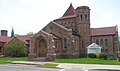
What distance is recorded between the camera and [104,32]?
53375 mm

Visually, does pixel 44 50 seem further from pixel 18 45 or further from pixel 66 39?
pixel 18 45

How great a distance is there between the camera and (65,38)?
4575cm

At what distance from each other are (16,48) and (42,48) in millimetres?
12090

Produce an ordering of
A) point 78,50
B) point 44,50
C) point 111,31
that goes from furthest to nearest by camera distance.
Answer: point 111,31 < point 78,50 < point 44,50

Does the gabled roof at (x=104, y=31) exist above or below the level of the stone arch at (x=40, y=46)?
above

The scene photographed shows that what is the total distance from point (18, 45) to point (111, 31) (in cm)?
2250

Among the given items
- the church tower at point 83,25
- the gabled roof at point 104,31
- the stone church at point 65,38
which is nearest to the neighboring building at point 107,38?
the gabled roof at point 104,31

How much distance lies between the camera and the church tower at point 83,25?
4981 cm

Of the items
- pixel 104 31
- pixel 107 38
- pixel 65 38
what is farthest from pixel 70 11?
pixel 65 38

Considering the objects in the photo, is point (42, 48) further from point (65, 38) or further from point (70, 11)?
point (70, 11)

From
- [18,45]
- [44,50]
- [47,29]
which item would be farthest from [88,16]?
[18,45]

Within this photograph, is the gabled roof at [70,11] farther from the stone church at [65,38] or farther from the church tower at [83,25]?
the church tower at [83,25]

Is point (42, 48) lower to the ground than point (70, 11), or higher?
lower

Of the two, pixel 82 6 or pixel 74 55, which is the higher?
pixel 82 6
